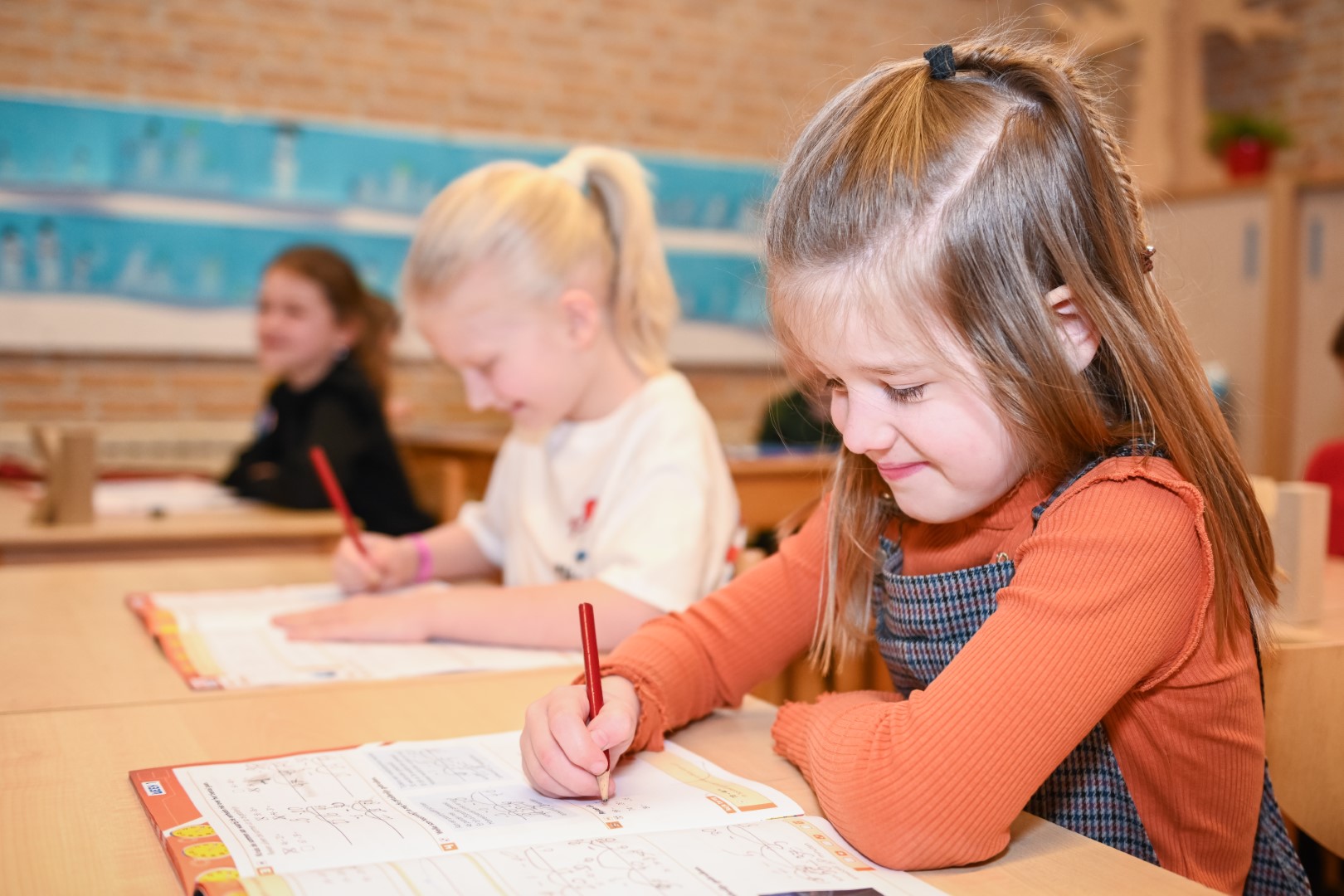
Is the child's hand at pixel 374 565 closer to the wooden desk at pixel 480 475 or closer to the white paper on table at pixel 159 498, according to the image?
the white paper on table at pixel 159 498

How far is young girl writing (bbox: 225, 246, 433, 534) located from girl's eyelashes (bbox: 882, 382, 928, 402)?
2.00m

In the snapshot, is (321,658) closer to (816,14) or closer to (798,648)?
(798,648)

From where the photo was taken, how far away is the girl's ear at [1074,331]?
2.50 ft

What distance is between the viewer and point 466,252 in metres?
1.37

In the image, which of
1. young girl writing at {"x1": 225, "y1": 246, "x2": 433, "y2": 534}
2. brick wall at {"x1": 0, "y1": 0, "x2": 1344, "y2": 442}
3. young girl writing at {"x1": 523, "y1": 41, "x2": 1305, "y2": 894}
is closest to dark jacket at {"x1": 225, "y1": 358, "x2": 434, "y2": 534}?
young girl writing at {"x1": 225, "y1": 246, "x2": 433, "y2": 534}

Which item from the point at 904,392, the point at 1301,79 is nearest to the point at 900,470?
the point at 904,392

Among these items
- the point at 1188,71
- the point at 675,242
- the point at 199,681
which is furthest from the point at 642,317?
the point at 1188,71

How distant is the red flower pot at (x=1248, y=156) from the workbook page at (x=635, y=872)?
4.58m

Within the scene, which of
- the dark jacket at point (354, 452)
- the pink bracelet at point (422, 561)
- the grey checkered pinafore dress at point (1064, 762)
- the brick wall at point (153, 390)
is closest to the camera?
the grey checkered pinafore dress at point (1064, 762)

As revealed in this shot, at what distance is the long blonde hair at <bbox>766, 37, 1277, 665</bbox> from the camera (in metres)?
0.75

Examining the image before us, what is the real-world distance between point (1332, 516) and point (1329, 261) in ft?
6.93

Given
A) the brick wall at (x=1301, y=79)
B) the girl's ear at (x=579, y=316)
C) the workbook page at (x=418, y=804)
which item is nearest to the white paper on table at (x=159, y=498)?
the girl's ear at (x=579, y=316)

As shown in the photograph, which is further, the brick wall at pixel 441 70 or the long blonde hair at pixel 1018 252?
the brick wall at pixel 441 70

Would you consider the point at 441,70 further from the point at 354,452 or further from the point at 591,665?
the point at 591,665
